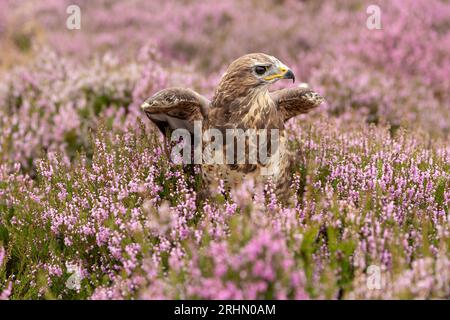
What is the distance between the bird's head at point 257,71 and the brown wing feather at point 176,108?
0.27 metres

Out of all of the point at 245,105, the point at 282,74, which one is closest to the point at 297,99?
the point at 282,74

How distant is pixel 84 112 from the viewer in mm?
5938

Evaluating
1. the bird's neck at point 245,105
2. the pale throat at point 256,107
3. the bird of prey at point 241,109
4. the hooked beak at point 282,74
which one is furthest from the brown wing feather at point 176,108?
the hooked beak at point 282,74

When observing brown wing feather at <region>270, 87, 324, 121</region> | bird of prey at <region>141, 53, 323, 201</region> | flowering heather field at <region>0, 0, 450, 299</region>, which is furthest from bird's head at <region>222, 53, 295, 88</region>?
flowering heather field at <region>0, 0, 450, 299</region>

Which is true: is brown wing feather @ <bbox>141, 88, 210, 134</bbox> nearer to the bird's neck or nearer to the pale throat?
the bird's neck

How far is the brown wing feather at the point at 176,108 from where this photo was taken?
3.15 m

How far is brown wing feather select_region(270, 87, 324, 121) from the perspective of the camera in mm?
3346

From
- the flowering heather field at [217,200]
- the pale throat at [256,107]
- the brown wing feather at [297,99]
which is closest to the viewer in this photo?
the flowering heather field at [217,200]

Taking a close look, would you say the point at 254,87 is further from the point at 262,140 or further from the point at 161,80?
the point at 161,80

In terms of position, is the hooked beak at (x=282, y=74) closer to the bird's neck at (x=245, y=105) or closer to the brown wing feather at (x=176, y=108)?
the bird's neck at (x=245, y=105)

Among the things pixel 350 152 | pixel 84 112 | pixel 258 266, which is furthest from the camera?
pixel 84 112

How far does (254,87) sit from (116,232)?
1.13m

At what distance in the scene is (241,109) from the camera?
309cm

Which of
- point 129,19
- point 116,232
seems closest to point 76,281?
point 116,232
